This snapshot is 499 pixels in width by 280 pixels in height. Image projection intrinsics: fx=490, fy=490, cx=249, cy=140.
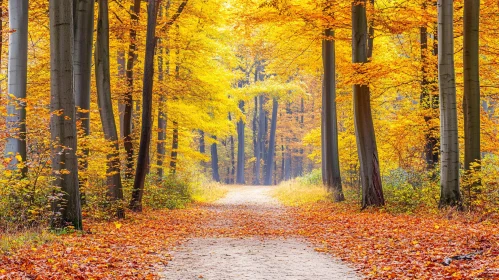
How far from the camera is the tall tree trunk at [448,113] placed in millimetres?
11578

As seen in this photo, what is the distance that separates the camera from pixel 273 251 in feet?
28.1

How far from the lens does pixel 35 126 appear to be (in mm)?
10945

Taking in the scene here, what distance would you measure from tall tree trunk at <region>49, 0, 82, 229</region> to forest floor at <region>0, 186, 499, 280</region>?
62 centimetres

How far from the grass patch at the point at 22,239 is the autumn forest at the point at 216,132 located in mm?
48

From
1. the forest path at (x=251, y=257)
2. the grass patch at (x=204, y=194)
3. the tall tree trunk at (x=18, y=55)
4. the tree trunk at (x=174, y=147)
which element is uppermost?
the tall tree trunk at (x=18, y=55)

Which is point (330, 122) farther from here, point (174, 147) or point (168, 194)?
point (174, 147)

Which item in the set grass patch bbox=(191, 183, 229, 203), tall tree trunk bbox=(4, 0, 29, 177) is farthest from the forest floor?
grass patch bbox=(191, 183, 229, 203)

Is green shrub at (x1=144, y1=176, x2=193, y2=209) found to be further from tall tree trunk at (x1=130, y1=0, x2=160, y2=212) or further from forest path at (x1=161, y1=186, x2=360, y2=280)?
forest path at (x1=161, y1=186, x2=360, y2=280)

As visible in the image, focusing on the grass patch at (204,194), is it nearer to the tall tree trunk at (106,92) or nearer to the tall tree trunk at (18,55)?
the tall tree trunk at (106,92)

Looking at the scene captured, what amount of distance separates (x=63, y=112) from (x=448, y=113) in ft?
28.1

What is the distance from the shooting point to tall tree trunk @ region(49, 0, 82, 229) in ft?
29.5

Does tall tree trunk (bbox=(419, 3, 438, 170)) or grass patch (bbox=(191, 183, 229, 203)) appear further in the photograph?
grass patch (bbox=(191, 183, 229, 203))

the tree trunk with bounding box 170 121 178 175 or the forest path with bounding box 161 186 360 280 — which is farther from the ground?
the tree trunk with bounding box 170 121 178 175

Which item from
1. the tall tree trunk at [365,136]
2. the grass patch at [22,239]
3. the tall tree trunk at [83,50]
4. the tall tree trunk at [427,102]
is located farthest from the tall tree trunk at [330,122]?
the grass patch at [22,239]
